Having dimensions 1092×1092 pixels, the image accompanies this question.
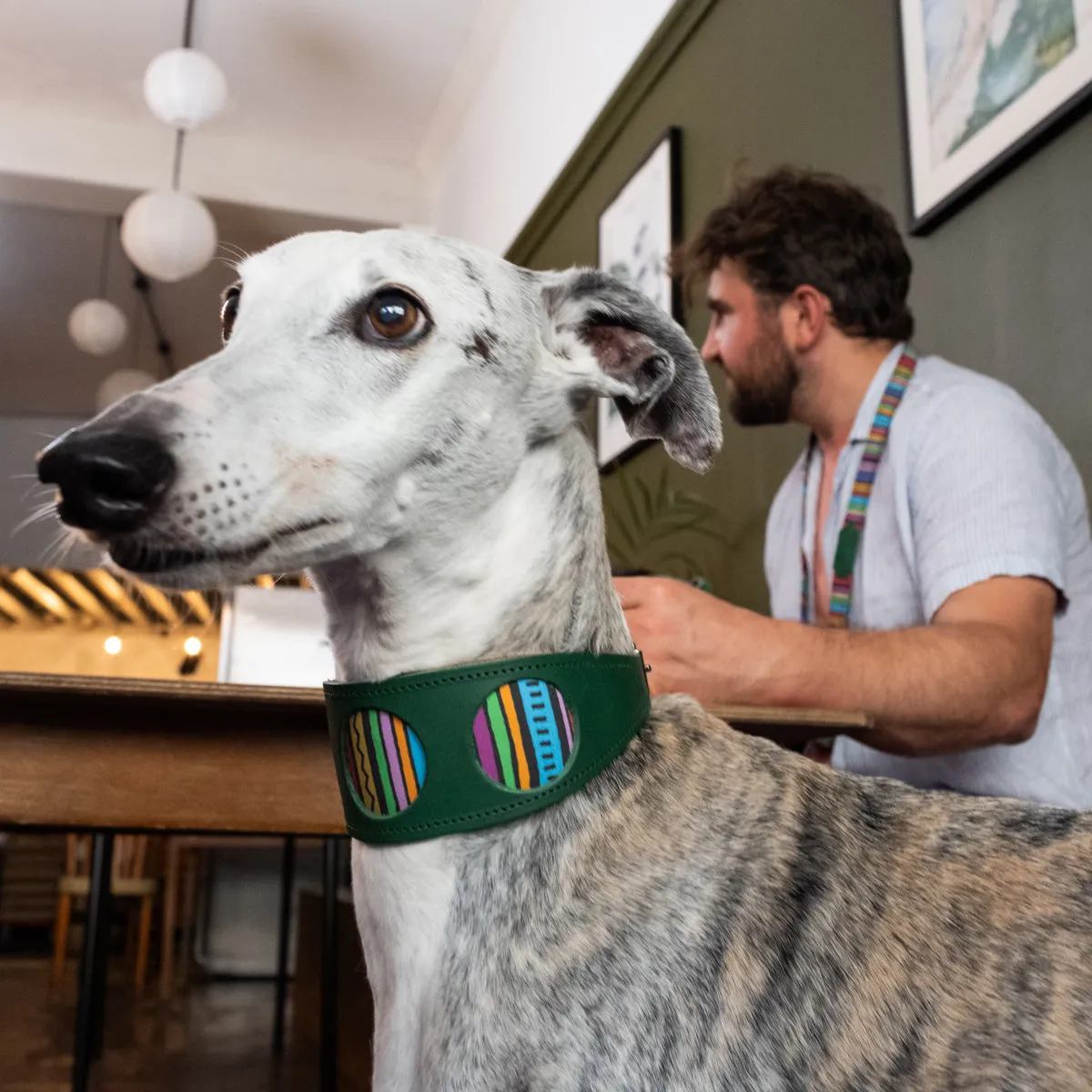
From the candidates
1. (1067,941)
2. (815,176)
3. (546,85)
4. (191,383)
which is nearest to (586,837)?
(1067,941)

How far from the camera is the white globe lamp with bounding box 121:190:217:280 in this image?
3.91m

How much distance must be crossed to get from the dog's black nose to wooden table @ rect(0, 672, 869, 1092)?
0.40m

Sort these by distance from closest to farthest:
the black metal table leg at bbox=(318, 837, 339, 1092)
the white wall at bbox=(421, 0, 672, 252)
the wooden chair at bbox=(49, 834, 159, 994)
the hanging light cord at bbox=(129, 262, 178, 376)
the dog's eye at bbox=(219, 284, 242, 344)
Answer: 1. the dog's eye at bbox=(219, 284, 242, 344)
2. the black metal table leg at bbox=(318, 837, 339, 1092)
3. the white wall at bbox=(421, 0, 672, 252)
4. the wooden chair at bbox=(49, 834, 159, 994)
5. the hanging light cord at bbox=(129, 262, 178, 376)

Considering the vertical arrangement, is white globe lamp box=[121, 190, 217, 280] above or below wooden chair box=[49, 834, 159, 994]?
above

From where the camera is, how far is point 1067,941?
29.2 inches

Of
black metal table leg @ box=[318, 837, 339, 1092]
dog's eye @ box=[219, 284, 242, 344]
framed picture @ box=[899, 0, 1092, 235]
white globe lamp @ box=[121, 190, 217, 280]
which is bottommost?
black metal table leg @ box=[318, 837, 339, 1092]

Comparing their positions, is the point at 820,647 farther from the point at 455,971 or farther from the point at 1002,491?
the point at 455,971

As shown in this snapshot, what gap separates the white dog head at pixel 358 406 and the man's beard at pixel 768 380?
89 cm

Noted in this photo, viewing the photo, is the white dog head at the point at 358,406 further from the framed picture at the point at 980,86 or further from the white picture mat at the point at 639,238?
the white picture mat at the point at 639,238

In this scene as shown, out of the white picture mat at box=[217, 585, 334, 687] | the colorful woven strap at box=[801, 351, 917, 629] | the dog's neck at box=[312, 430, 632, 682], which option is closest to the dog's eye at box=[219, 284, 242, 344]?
the dog's neck at box=[312, 430, 632, 682]

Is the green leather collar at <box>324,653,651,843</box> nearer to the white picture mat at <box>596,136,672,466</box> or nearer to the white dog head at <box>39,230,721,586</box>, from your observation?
the white dog head at <box>39,230,721,586</box>

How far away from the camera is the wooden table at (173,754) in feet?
3.64

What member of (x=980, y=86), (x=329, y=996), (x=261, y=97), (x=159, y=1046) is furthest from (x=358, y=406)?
(x=261, y=97)

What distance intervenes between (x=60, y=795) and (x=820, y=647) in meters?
0.88
